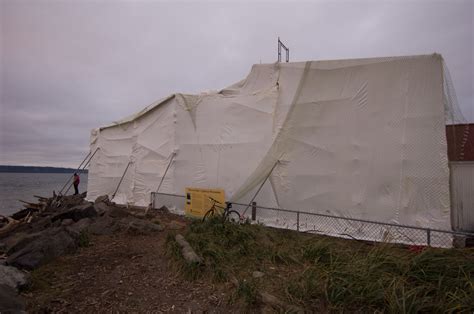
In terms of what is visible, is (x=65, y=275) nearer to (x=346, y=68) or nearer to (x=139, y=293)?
(x=139, y=293)

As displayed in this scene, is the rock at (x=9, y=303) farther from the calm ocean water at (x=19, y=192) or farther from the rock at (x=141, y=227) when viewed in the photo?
the calm ocean water at (x=19, y=192)

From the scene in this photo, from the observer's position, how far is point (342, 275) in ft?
14.1

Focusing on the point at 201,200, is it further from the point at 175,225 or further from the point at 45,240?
the point at 45,240

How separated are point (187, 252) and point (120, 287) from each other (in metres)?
1.44

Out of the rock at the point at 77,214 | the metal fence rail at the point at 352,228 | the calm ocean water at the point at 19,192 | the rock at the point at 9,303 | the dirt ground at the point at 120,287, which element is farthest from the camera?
the calm ocean water at the point at 19,192

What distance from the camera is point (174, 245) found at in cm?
640

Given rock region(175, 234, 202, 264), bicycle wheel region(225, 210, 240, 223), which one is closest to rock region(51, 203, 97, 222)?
bicycle wheel region(225, 210, 240, 223)

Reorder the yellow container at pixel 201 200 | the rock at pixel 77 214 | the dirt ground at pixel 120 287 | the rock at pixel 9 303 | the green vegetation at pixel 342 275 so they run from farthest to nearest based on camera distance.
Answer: the yellow container at pixel 201 200 → the rock at pixel 77 214 → the dirt ground at pixel 120 287 → the green vegetation at pixel 342 275 → the rock at pixel 9 303

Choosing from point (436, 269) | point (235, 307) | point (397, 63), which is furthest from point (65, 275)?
point (397, 63)

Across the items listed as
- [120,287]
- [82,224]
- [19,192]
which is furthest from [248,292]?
[19,192]

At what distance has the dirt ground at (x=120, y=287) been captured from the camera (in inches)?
164

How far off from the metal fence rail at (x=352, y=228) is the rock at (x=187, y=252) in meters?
3.31

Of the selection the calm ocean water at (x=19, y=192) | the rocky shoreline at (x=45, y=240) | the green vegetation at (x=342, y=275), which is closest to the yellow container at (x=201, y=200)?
the rocky shoreline at (x=45, y=240)

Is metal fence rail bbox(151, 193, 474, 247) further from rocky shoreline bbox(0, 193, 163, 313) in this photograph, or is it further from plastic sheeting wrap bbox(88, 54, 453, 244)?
rocky shoreline bbox(0, 193, 163, 313)
